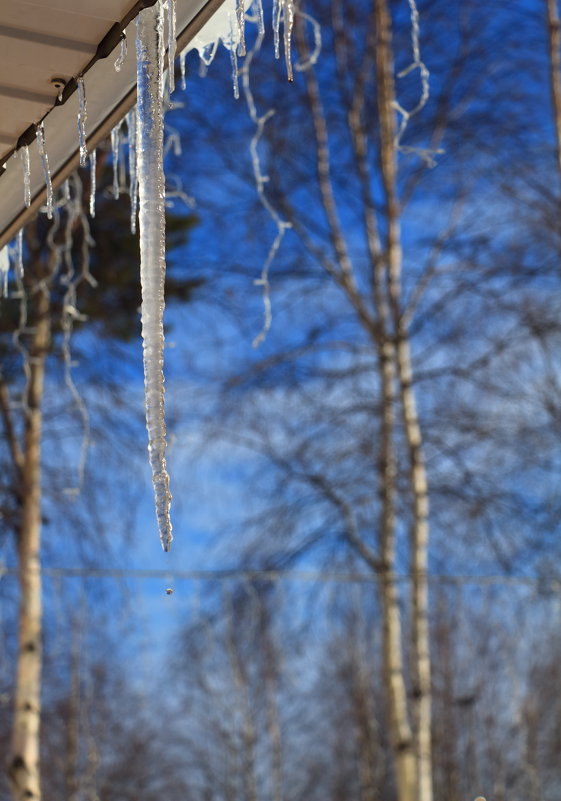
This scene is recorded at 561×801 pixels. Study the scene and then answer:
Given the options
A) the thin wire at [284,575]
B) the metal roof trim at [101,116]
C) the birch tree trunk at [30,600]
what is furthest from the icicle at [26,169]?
the thin wire at [284,575]

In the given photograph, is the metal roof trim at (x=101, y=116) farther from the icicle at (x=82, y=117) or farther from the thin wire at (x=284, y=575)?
the thin wire at (x=284, y=575)

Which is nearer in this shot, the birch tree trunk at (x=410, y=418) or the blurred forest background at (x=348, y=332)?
the birch tree trunk at (x=410, y=418)

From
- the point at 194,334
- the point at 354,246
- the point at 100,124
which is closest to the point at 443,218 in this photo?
the point at 354,246

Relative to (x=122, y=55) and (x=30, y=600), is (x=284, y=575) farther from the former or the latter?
(x=122, y=55)

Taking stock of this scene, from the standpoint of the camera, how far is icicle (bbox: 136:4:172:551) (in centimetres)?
208

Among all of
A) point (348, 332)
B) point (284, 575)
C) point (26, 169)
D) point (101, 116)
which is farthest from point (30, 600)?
point (101, 116)

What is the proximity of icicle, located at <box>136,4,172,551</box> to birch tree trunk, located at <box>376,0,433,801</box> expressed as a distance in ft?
17.0

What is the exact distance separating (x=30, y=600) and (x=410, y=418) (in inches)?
107

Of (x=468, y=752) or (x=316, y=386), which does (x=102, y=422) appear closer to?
(x=316, y=386)

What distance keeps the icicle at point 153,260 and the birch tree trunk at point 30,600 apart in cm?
351

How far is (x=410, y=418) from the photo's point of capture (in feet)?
24.8

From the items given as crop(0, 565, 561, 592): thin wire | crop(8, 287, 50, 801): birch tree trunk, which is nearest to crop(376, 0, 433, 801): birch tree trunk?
crop(0, 565, 561, 592): thin wire

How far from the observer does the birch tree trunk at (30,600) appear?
6.04 m

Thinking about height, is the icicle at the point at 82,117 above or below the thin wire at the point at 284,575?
above
